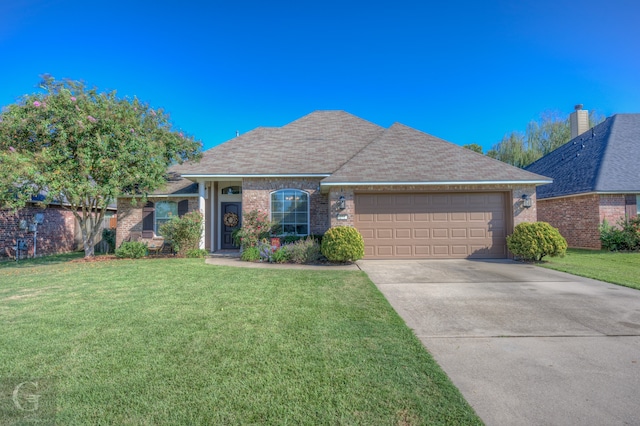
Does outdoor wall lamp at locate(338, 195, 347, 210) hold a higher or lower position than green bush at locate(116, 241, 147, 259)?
higher

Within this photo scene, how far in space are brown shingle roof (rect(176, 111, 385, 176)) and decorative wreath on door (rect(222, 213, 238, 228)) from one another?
7.92ft

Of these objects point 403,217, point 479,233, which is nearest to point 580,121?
point 479,233

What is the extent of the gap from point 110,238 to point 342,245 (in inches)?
448

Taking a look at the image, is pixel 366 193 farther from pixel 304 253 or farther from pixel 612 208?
→ pixel 612 208

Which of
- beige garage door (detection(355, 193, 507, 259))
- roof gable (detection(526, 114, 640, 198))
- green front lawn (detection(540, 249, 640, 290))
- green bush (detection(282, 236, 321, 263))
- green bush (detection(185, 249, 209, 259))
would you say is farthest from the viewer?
roof gable (detection(526, 114, 640, 198))

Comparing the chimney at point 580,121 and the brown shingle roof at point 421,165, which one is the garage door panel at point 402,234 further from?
the chimney at point 580,121

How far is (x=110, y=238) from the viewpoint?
13.7m

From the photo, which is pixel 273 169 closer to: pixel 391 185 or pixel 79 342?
A: pixel 391 185

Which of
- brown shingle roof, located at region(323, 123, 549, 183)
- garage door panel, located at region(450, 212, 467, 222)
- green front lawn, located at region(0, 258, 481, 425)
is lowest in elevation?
green front lawn, located at region(0, 258, 481, 425)

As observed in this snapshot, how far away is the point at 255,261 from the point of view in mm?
9883

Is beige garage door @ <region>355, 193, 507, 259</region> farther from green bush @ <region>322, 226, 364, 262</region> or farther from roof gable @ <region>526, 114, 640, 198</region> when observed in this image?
roof gable @ <region>526, 114, 640, 198</region>

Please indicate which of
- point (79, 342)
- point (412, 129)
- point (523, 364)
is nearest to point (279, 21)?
point (412, 129)

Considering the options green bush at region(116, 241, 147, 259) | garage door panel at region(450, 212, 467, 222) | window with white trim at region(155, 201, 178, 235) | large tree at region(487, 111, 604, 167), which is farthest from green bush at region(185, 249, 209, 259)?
large tree at region(487, 111, 604, 167)

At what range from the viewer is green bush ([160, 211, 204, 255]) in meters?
10.8
